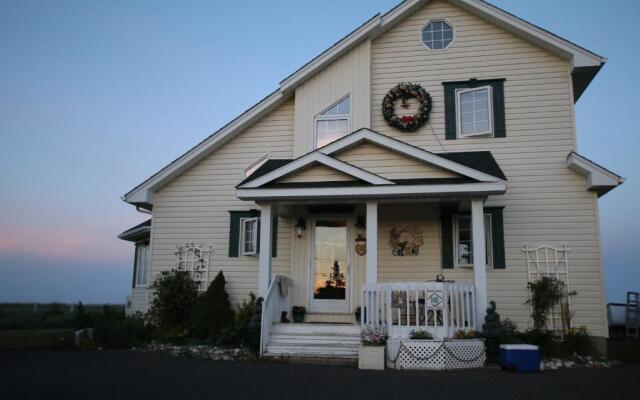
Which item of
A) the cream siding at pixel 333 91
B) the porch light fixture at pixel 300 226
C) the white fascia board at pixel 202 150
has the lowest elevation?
the porch light fixture at pixel 300 226

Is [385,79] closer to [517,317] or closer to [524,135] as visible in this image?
[524,135]

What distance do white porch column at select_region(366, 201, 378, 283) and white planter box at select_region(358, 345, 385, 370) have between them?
154cm

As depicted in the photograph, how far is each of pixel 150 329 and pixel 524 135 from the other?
34.6ft

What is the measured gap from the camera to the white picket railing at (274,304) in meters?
11.3

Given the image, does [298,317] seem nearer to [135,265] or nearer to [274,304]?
[274,304]

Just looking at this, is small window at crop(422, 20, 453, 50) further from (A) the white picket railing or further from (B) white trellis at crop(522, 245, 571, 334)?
(A) the white picket railing

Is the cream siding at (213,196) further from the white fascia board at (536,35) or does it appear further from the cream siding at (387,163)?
the white fascia board at (536,35)

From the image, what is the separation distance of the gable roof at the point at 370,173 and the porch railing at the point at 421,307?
2211 millimetres

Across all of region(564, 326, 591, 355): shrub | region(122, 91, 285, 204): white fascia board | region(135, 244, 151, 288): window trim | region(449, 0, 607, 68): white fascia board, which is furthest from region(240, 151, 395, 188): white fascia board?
region(135, 244, 151, 288): window trim

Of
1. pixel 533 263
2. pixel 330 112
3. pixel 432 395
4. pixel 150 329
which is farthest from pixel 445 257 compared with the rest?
pixel 150 329

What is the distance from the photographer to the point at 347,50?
1434 cm

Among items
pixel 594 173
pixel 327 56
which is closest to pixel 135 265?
pixel 327 56

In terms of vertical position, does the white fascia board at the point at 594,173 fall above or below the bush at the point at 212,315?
above

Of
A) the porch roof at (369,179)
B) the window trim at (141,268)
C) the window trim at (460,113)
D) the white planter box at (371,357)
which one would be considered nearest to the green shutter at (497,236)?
the porch roof at (369,179)
